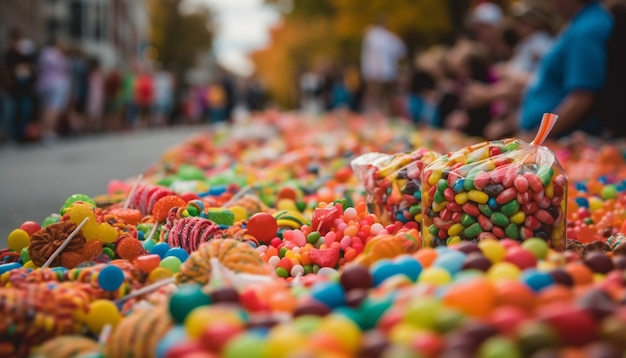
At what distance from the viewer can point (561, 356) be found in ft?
3.90

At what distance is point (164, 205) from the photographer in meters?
2.61

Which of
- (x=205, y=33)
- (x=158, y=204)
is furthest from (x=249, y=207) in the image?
(x=205, y=33)

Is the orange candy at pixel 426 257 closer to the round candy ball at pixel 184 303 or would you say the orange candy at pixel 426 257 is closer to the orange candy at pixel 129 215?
the round candy ball at pixel 184 303

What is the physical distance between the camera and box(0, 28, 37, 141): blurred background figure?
11.0 meters

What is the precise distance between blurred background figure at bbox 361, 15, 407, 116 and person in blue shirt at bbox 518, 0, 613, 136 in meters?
7.62

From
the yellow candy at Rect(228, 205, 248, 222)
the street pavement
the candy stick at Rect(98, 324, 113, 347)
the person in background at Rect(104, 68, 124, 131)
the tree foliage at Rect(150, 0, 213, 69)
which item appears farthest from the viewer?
the tree foliage at Rect(150, 0, 213, 69)

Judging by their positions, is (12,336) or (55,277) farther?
(55,277)

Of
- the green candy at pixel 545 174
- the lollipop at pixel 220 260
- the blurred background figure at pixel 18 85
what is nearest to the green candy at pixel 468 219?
the green candy at pixel 545 174

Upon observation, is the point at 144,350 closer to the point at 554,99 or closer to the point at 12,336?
the point at 12,336

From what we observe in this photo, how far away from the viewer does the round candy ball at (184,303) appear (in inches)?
60.2

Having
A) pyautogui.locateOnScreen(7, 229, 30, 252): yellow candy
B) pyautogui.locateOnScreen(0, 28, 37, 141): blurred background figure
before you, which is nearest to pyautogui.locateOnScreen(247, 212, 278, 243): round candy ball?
→ pyautogui.locateOnScreen(7, 229, 30, 252): yellow candy

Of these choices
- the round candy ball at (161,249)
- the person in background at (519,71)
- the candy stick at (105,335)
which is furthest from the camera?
the person in background at (519,71)

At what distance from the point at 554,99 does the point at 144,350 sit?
3.89 meters

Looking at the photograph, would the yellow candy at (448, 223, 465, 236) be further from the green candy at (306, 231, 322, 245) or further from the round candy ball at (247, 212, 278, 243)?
the round candy ball at (247, 212, 278, 243)
